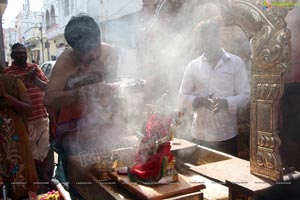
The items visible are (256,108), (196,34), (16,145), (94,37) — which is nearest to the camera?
(256,108)

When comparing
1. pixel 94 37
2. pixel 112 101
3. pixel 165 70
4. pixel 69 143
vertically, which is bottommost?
pixel 69 143

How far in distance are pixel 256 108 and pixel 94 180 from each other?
1.08 meters

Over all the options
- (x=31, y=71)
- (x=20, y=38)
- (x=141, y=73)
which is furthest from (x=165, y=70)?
(x=20, y=38)

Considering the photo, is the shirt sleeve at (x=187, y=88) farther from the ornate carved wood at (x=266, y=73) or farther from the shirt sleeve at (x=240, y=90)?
the ornate carved wood at (x=266, y=73)

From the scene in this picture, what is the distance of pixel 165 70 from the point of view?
3.19 m

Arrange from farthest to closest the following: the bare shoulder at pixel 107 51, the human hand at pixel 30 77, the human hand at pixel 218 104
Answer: the human hand at pixel 30 77 < the human hand at pixel 218 104 < the bare shoulder at pixel 107 51

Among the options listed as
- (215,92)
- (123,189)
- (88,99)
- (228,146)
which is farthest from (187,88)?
(123,189)

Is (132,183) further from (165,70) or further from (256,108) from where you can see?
(165,70)

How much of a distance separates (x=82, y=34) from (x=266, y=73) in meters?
1.21

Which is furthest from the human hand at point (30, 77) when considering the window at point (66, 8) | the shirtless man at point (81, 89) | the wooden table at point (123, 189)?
the wooden table at point (123, 189)

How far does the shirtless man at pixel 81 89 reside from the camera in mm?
1975

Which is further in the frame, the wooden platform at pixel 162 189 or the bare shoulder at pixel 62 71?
the bare shoulder at pixel 62 71

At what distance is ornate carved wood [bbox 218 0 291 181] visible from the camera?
4.94 ft

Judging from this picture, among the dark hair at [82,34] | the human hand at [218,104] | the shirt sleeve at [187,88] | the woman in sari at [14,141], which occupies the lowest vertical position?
the woman in sari at [14,141]
